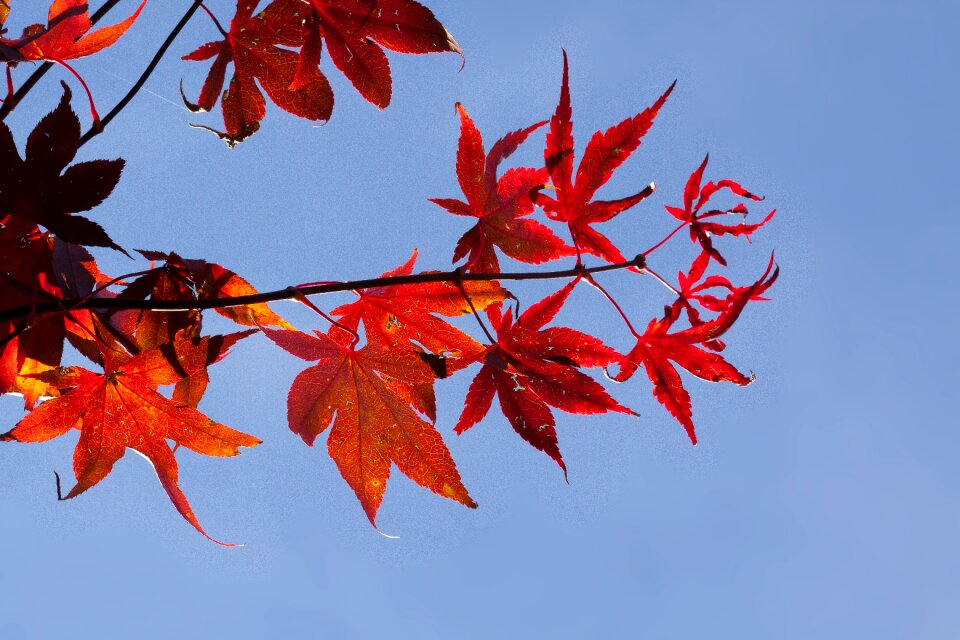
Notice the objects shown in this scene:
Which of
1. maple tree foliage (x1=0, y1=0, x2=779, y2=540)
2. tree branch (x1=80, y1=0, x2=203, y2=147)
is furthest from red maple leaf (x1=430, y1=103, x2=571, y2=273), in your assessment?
tree branch (x1=80, y1=0, x2=203, y2=147)

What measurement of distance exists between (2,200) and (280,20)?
46 cm

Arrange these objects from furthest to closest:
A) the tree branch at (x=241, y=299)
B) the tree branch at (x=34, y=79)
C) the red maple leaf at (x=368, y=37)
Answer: the red maple leaf at (x=368, y=37)
the tree branch at (x=34, y=79)
the tree branch at (x=241, y=299)

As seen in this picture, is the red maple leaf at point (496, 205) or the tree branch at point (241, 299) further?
the red maple leaf at point (496, 205)

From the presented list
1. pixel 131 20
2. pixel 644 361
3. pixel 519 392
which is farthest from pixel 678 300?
pixel 131 20

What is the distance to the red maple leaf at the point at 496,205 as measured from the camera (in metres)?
1.01

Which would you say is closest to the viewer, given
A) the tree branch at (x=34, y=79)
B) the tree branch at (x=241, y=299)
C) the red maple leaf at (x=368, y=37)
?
the tree branch at (x=241, y=299)

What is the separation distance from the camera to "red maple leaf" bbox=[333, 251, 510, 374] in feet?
3.25

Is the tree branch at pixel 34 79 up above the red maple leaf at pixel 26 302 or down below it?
above

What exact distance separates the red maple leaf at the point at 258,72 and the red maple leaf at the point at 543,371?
1.34ft

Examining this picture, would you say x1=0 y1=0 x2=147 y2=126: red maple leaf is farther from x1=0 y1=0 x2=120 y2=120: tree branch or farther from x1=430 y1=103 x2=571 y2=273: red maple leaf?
x1=430 y1=103 x2=571 y2=273: red maple leaf

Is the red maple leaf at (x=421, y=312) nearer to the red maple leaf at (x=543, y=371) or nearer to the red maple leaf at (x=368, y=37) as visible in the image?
the red maple leaf at (x=543, y=371)

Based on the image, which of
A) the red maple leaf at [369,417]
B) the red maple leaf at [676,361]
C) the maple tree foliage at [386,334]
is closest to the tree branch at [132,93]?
the maple tree foliage at [386,334]

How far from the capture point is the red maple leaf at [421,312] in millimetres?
992

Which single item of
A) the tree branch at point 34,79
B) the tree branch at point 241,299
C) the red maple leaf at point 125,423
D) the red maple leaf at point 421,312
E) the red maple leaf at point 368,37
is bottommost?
the red maple leaf at point 125,423
